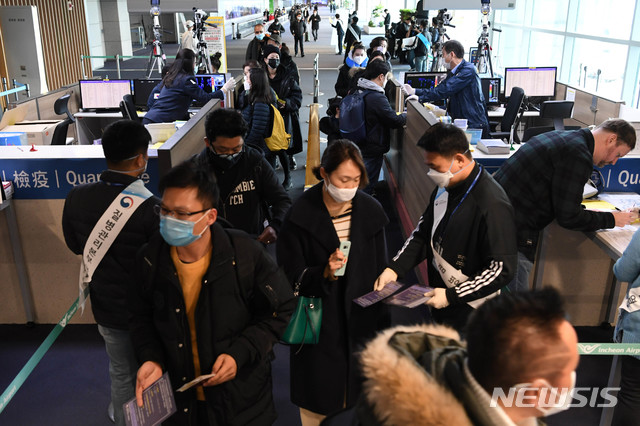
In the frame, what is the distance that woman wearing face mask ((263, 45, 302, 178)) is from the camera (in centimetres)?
653

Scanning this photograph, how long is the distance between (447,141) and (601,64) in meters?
9.09

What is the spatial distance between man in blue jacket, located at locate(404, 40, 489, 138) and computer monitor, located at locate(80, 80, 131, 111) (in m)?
4.02

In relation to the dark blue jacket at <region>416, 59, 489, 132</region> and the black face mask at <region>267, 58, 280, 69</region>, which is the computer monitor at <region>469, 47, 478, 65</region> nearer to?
the dark blue jacket at <region>416, 59, 489, 132</region>

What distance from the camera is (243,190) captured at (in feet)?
10.2

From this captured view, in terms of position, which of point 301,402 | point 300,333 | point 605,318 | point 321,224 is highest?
point 321,224

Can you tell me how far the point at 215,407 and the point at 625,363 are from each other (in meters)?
1.77

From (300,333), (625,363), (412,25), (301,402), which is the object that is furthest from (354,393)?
(412,25)

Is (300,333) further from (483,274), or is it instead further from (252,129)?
(252,129)

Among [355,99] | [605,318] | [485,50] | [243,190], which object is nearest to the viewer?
[243,190]

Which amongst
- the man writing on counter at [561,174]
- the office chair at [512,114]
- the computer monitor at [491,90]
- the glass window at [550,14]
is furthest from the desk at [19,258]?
the glass window at [550,14]

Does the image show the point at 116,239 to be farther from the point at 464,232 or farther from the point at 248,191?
the point at 464,232

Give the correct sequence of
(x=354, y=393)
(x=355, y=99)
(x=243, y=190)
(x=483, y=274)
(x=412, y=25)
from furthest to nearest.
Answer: (x=412, y=25) → (x=355, y=99) → (x=243, y=190) → (x=354, y=393) → (x=483, y=274)

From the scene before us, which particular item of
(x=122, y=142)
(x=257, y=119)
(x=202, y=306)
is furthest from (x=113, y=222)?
(x=257, y=119)

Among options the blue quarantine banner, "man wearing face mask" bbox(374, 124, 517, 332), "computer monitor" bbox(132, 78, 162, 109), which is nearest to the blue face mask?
"man wearing face mask" bbox(374, 124, 517, 332)
